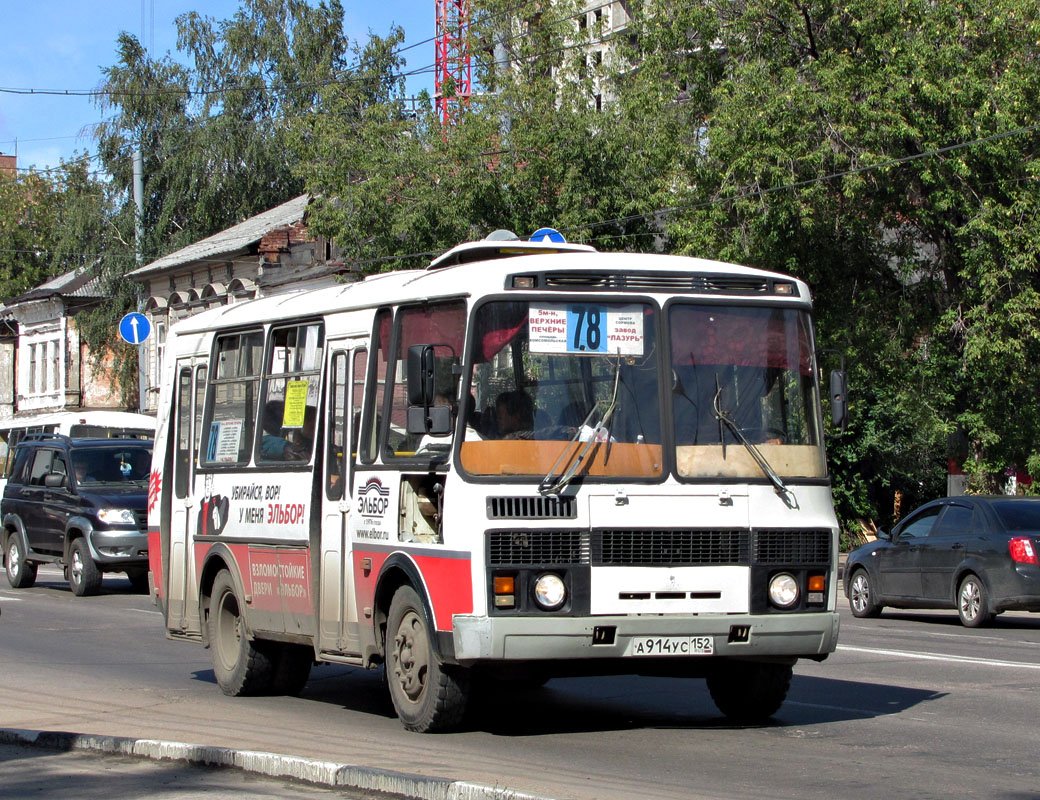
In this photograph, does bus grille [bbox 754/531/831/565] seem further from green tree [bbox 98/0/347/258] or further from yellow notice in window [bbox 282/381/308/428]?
green tree [bbox 98/0/347/258]

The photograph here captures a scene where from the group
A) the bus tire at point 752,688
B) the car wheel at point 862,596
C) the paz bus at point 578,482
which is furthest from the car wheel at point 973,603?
the paz bus at point 578,482

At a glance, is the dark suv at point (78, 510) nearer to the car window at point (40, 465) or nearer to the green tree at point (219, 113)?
the car window at point (40, 465)

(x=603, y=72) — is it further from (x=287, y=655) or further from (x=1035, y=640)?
(x=287, y=655)

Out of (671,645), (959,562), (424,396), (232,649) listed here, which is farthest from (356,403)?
(959,562)

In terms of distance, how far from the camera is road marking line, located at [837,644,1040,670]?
13.4 metres

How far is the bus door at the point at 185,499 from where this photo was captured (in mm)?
12570

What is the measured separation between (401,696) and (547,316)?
247 cm

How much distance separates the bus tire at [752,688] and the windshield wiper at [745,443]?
4.17 feet

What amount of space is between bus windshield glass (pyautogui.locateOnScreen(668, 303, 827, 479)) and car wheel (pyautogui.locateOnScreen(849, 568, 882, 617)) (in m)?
11.2

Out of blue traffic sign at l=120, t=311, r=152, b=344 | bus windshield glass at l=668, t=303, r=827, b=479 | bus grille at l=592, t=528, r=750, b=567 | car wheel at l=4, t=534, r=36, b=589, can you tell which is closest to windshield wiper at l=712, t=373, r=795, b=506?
bus windshield glass at l=668, t=303, r=827, b=479

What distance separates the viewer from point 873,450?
36000 millimetres

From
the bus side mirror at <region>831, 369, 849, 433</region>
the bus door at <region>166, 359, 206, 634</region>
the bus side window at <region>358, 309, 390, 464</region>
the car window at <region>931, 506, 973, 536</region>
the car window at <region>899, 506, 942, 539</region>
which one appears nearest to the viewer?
the bus side mirror at <region>831, 369, 849, 433</region>

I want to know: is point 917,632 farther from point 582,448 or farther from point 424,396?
point 424,396

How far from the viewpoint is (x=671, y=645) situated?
8945 mm
